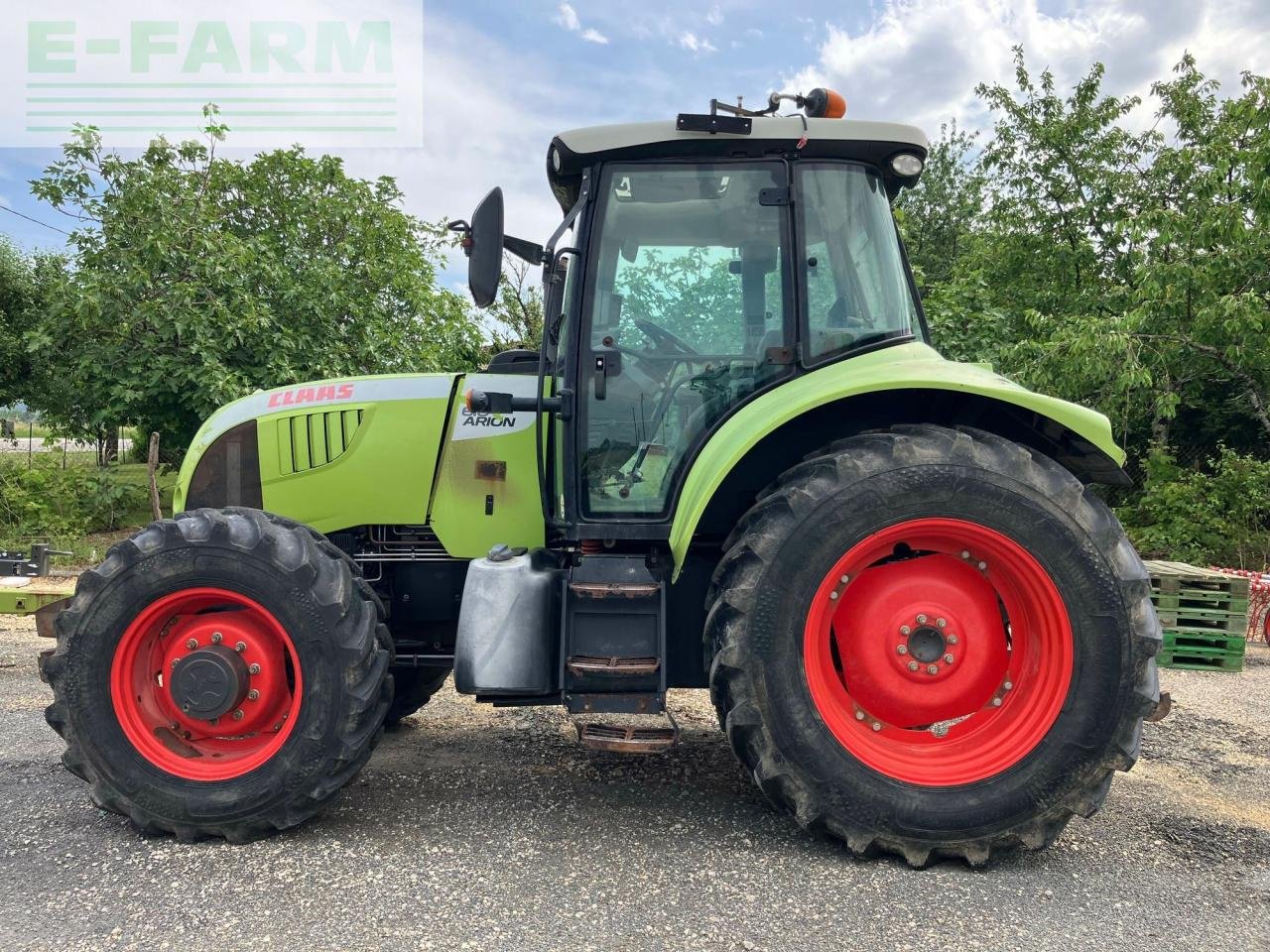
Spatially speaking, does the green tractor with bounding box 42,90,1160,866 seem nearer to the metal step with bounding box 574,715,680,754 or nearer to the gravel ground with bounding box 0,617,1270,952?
the metal step with bounding box 574,715,680,754

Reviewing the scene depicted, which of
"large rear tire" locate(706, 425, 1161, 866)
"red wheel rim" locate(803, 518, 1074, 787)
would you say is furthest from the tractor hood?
"red wheel rim" locate(803, 518, 1074, 787)

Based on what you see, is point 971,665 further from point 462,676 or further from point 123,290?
point 123,290

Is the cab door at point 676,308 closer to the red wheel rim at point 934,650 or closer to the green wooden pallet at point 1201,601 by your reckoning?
the red wheel rim at point 934,650

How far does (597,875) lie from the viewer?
272 centimetres

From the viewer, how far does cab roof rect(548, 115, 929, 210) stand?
10.2 feet

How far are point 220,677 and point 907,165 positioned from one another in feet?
9.83

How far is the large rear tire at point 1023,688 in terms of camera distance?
9.02 ft

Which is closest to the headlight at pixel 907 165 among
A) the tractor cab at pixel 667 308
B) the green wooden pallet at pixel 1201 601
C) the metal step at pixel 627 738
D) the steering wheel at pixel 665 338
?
the tractor cab at pixel 667 308

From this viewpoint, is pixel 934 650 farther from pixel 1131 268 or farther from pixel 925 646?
pixel 1131 268

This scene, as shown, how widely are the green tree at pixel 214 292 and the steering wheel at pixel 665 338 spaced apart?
7.65 metres

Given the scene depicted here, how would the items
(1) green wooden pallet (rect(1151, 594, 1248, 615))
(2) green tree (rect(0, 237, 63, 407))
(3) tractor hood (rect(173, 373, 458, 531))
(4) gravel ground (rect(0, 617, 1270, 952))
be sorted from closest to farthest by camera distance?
(4) gravel ground (rect(0, 617, 1270, 952))
(3) tractor hood (rect(173, 373, 458, 531))
(1) green wooden pallet (rect(1151, 594, 1248, 615))
(2) green tree (rect(0, 237, 63, 407))

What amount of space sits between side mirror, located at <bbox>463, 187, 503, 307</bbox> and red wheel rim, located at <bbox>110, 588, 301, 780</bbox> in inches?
51.2

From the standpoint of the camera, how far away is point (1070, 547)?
277cm

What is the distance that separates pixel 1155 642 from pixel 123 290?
10475 millimetres
